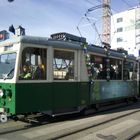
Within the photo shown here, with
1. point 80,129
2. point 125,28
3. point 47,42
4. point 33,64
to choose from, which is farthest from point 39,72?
point 125,28

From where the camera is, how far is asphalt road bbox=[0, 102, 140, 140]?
8961 mm

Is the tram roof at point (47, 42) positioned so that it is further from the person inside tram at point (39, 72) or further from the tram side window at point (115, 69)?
the tram side window at point (115, 69)

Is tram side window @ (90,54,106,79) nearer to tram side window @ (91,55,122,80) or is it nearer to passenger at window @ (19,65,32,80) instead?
tram side window @ (91,55,122,80)

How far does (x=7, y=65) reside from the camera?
10594mm

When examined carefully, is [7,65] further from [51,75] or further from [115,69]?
[115,69]

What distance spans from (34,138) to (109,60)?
6.41 meters

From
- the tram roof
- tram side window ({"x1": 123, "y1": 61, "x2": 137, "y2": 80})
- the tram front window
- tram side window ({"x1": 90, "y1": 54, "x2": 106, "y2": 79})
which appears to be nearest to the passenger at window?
the tram front window

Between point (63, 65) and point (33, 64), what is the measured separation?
1300 mm

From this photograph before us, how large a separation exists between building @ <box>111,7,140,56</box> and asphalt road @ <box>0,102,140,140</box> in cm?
6551

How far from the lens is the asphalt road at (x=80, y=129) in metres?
8.96

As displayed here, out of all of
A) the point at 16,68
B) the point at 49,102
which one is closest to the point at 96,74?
the point at 49,102

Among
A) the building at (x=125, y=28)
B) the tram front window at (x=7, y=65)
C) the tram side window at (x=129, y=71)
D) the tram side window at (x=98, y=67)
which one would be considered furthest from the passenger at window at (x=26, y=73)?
the building at (x=125, y=28)

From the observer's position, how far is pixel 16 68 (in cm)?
1004

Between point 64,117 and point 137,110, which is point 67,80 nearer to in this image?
point 64,117
